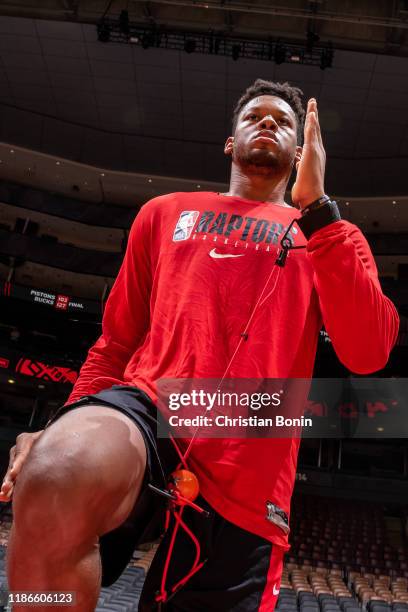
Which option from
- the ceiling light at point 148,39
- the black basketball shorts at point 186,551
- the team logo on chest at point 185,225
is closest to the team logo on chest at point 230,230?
the team logo on chest at point 185,225

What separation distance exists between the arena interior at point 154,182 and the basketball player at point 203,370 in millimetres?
9439

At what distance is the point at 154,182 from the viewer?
1764 cm

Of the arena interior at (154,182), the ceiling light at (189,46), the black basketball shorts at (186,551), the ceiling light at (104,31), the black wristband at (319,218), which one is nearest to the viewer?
the black basketball shorts at (186,551)

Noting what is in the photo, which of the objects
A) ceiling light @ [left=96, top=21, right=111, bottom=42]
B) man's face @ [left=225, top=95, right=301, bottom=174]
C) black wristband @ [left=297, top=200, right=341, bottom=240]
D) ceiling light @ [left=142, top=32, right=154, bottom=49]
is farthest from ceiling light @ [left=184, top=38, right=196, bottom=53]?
black wristband @ [left=297, top=200, right=341, bottom=240]

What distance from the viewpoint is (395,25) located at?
7.96 meters

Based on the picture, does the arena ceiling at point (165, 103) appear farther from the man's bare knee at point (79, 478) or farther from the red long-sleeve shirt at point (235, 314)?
the man's bare knee at point (79, 478)

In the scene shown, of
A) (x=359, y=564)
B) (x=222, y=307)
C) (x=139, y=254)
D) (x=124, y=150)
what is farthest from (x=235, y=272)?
(x=124, y=150)

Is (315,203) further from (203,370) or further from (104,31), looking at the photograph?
(104,31)

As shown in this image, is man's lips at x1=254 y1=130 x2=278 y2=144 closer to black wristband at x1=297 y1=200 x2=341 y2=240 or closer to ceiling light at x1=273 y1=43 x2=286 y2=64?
black wristband at x1=297 y1=200 x2=341 y2=240

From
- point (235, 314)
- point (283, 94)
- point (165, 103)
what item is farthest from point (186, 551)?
point (165, 103)

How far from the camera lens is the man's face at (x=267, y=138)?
1.56 m

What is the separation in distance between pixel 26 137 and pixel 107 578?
17.8 metres

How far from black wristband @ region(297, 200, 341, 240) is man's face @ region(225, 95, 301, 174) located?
1.32 ft

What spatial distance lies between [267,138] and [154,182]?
16.6 meters
